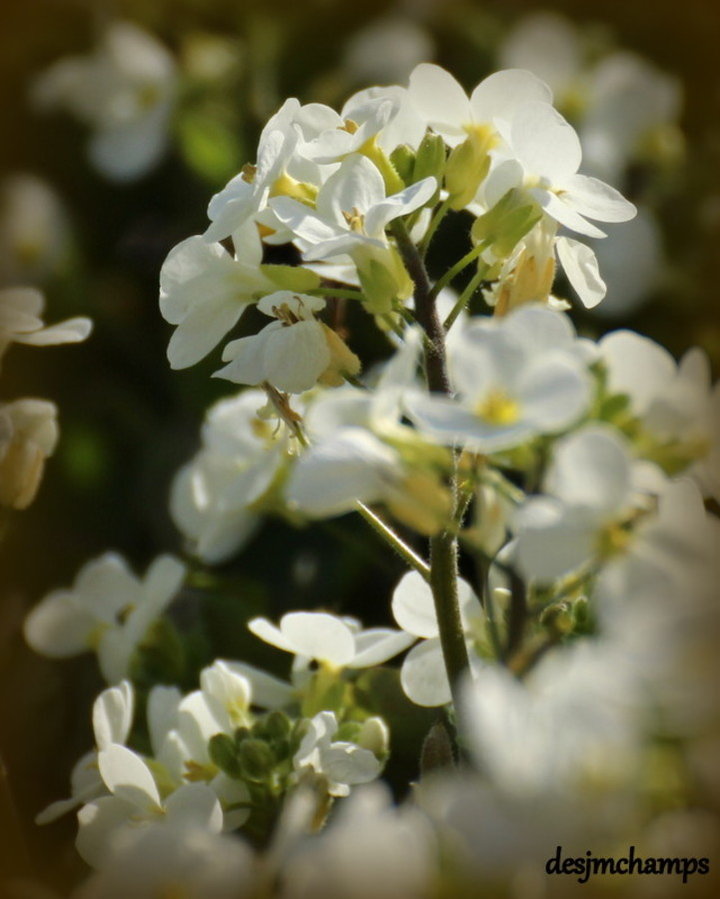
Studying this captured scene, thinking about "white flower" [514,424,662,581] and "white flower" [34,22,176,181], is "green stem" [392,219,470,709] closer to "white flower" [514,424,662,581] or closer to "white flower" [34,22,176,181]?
"white flower" [514,424,662,581]

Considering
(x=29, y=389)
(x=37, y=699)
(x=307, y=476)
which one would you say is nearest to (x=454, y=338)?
(x=307, y=476)

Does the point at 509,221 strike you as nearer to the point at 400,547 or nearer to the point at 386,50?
the point at 400,547

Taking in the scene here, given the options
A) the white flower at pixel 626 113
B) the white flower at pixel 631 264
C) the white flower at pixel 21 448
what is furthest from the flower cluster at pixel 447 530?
the white flower at pixel 626 113

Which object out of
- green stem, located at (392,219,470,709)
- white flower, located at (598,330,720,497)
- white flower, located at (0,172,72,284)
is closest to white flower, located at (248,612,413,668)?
green stem, located at (392,219,470,709)

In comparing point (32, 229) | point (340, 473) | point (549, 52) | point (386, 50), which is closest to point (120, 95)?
point (32, 229)

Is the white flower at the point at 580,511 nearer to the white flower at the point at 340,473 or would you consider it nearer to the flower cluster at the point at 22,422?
the white flower at the point at 340,473
